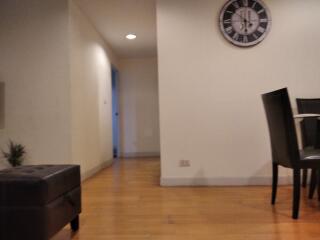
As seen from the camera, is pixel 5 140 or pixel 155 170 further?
pixel 155 170

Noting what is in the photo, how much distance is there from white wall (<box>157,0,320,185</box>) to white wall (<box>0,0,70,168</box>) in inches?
47.1

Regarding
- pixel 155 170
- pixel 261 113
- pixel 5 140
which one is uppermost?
pixel 261 113

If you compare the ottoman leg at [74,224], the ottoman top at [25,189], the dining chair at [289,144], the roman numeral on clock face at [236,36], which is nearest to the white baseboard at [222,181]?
the dining chair at [289,144]

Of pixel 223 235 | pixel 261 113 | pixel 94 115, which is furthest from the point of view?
pixel 94 115

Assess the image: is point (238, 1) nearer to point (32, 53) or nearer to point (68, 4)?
point (68, 4)

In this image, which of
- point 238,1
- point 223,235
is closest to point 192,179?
point 223,235

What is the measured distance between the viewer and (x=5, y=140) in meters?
3.47

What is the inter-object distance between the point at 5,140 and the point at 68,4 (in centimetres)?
182

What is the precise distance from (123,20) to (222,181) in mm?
2825

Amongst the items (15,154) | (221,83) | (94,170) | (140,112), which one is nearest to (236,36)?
(221,83)

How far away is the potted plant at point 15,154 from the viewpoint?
336cm

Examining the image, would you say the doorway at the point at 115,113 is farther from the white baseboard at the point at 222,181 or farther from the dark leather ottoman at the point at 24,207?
the dark leather ottoman at the point at 24,207

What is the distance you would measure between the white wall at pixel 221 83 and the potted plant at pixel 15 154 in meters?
1.69

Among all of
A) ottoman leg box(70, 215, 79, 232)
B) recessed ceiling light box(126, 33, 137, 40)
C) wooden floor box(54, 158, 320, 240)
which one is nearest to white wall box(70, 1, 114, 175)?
recessed ceiling light box(126, 33, 137, 40)
